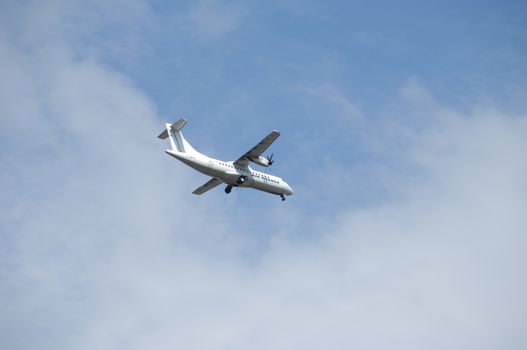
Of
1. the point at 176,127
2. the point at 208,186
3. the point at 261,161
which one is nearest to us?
the point at 176,127

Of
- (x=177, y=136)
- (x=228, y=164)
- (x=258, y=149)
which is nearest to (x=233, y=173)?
(x=228, y=164)

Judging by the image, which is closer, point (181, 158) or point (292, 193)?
point (181, 158)

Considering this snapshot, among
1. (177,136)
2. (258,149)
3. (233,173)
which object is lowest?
(233,173)

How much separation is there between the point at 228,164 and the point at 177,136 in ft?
14.9

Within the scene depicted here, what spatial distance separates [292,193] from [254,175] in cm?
566

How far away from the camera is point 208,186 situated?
249 feet

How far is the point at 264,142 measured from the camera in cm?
6906

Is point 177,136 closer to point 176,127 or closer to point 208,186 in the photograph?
point 176,127

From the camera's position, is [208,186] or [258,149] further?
[208,186]

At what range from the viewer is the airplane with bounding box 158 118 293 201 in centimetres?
6838

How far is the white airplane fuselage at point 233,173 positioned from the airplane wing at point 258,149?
0.61m

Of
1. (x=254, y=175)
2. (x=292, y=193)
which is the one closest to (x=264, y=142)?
(x=254, y=175)

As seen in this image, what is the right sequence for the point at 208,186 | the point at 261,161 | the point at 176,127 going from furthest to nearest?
the point at 208,186 < the point at 261,161 < the point at 176,127

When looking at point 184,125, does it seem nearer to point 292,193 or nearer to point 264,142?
point 264,142
